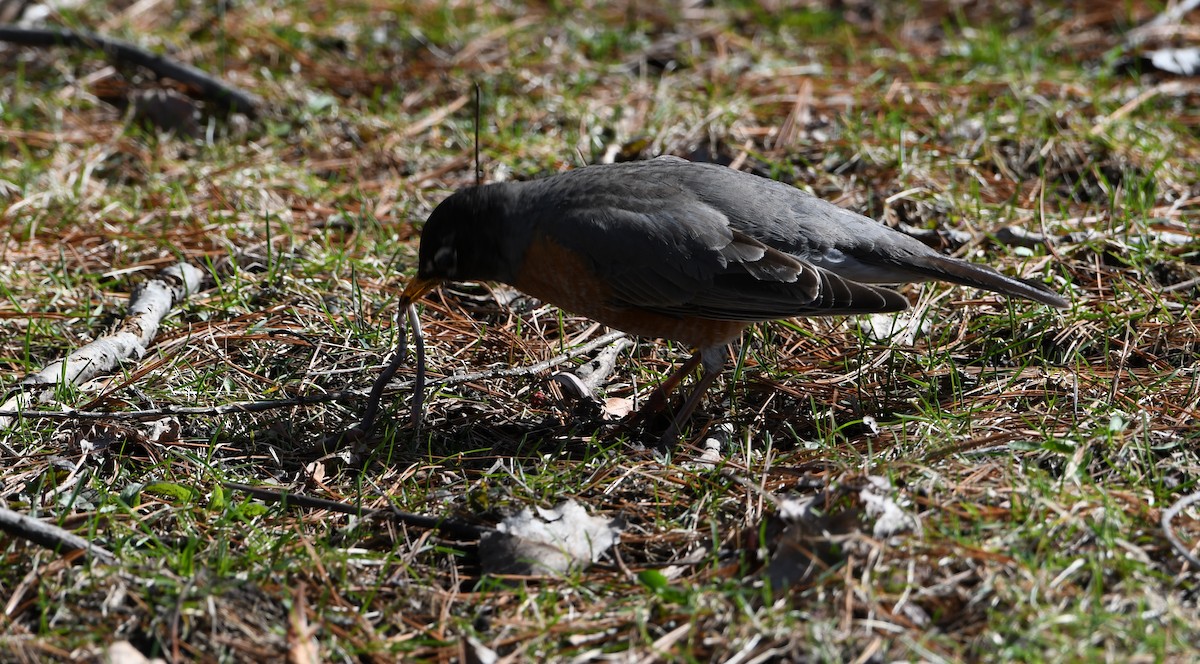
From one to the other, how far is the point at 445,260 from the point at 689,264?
94 centimetres

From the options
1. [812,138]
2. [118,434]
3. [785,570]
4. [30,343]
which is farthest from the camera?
[812,138]

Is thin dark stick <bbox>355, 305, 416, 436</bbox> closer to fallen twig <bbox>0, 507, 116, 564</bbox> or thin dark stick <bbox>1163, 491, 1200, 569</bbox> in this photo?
fallen twig <bbox>0, 507, 116, 564</bbox>

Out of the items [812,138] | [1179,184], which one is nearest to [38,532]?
[812,138]

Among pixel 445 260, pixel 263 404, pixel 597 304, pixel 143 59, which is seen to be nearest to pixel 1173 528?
pixel 597 304

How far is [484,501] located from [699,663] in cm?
94

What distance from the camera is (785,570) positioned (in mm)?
2918

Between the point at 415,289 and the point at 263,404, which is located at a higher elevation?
the point at 415,289

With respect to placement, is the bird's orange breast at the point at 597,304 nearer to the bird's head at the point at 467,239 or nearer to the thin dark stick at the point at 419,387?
the bird's head at the point at 467,239

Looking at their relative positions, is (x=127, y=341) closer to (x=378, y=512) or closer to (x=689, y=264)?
(x=378, y=512)

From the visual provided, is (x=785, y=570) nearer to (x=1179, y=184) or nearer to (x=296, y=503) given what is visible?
(x=296, y=503)

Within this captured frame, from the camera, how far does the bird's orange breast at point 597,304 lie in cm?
410

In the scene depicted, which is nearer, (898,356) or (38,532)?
(38,532)

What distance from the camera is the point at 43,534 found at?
3.02m

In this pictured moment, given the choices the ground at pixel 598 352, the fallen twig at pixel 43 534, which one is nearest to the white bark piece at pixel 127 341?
the ground at pixel 598 352
